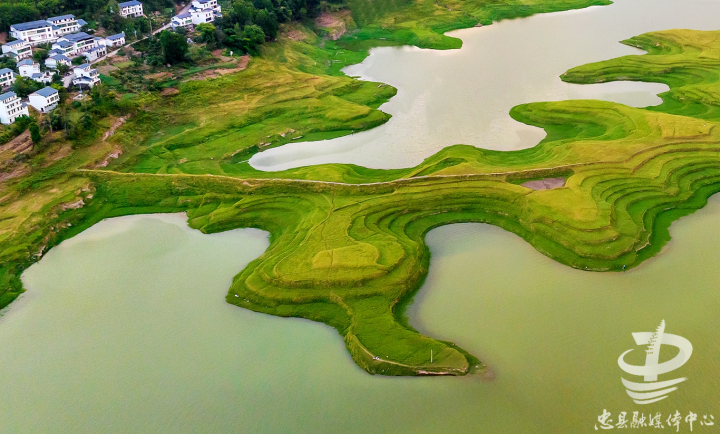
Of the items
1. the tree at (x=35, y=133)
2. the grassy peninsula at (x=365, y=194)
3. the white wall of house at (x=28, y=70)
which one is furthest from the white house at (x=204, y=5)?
the tree at (x=35, y=133)

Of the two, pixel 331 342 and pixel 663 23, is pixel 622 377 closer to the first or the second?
pixel 331 342

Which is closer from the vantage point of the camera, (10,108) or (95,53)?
(10,108)

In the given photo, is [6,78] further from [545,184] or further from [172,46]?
[545,184]

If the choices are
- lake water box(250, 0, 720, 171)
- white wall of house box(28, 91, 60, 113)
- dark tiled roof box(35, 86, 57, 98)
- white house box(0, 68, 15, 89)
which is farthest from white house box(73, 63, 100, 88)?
lake water box(250, 0, 720, 171)

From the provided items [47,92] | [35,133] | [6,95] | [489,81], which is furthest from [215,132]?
[489,81]

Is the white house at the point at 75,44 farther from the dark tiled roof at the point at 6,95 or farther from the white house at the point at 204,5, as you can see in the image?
the white house at the point at 204,5

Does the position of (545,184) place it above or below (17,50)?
below
